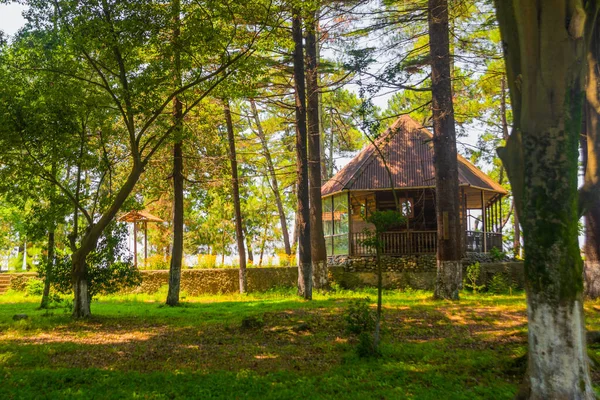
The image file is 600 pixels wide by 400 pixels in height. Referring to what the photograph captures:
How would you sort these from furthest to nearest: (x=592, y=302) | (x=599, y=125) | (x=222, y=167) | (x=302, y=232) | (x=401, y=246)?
(x=401, y=246), (x=222, y=167), (x=302, y=232), (x=592, y=302), (x=599, y=125)

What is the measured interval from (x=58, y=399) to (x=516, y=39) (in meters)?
6.87

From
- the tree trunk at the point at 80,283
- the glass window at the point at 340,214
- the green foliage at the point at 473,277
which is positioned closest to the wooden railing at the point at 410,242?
the glass window at the point at 340,214

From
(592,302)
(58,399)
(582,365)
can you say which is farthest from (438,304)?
(58,399)

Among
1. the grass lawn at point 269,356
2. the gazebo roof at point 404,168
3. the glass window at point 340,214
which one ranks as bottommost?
the grass lawn at point 269,356

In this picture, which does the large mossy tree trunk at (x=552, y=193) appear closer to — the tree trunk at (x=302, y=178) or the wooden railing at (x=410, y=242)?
the tree trunk at (x=302, y=178)

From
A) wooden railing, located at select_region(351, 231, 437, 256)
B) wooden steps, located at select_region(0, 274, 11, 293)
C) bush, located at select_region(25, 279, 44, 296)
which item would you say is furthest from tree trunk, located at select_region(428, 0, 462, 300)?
wooden steps, located at select_region(0, 274, 11, 293)

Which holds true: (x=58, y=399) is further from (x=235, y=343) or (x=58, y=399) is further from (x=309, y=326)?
(x=309, y=326)

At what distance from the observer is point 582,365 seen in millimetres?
4844

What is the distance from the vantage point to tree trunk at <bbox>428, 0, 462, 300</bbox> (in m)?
14.5

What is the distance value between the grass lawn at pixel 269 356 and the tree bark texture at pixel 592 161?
1586 mm

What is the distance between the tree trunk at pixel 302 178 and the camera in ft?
54.3

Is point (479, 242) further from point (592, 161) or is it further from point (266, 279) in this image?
point (592, 161)

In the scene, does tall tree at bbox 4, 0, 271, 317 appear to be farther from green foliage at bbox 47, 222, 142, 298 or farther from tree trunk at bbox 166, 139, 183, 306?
tree trunk at bbox 166, 139, 183, 306

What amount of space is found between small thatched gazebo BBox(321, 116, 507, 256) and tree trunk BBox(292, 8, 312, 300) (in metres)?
3.95
